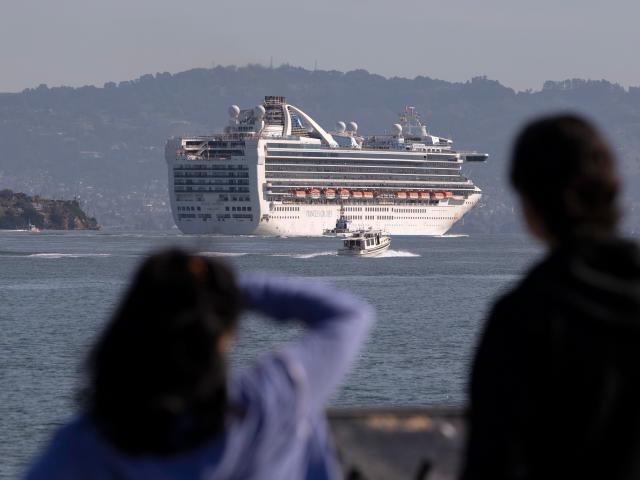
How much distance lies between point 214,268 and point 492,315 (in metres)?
0.46

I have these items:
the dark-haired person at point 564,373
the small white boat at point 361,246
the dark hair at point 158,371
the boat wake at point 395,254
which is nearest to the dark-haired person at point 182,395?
the dark hair at point 158,371

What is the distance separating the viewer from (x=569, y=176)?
261 centimetres

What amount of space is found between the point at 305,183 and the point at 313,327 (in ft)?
368

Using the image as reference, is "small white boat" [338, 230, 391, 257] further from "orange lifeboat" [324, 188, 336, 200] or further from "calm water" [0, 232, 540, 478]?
"orange lifeboat" [324, 188, 336, 200]

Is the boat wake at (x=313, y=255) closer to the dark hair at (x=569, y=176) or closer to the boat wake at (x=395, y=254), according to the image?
the boat wake at (x=395, y=254)

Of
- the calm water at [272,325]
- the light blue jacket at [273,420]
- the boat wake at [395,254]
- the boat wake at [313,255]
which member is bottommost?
the boat wake at [395,254]

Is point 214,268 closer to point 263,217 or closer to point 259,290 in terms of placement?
point 259,290

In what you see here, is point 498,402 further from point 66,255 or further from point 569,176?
point 66,255

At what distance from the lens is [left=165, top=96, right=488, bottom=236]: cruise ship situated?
114m

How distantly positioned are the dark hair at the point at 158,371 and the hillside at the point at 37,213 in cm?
17899

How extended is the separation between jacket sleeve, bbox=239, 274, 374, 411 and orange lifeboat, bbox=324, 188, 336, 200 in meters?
112

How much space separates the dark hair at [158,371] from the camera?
7.76ft

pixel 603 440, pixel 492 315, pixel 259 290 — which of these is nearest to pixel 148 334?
pixel 259 290

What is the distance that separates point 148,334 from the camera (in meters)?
2.37
